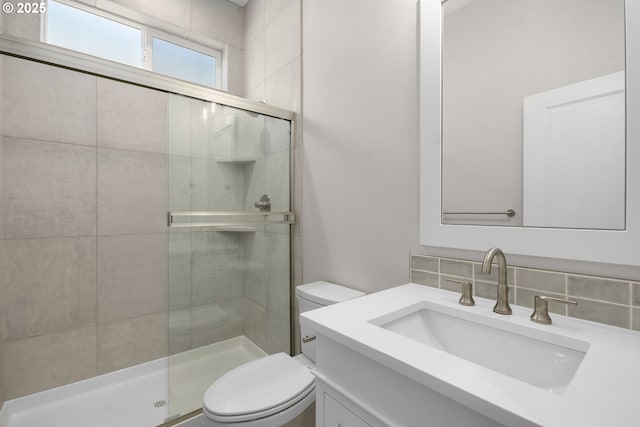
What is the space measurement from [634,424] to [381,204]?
98 centimetres

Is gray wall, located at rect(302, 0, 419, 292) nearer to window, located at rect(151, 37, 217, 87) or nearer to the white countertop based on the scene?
the white countertop

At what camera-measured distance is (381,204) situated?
4.26ft

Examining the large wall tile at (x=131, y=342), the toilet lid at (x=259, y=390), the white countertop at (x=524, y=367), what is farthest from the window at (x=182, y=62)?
the white countertop at (x=524, y=367)

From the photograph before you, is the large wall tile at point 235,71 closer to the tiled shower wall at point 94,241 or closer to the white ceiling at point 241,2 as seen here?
the white ceiling at point 241,2

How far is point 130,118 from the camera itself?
1.88 m

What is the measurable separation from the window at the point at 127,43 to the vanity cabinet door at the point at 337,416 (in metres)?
2.40

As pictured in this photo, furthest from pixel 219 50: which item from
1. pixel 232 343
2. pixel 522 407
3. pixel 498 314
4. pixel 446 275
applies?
pixel 522 407

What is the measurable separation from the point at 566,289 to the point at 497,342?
25cm

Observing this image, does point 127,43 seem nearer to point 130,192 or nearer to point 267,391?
point 130,192

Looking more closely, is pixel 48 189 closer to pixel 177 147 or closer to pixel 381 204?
pixel 177 147

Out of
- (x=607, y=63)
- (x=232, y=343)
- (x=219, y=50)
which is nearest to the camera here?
(x=607, y=63)

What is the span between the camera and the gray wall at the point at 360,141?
1.20m

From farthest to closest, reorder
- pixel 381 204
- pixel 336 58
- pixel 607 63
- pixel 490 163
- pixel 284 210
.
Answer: pixel 284 210, pixel 336 58, pixel 381 204, pixel 490 163, pixel 607 63

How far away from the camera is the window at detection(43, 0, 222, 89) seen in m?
1.83
